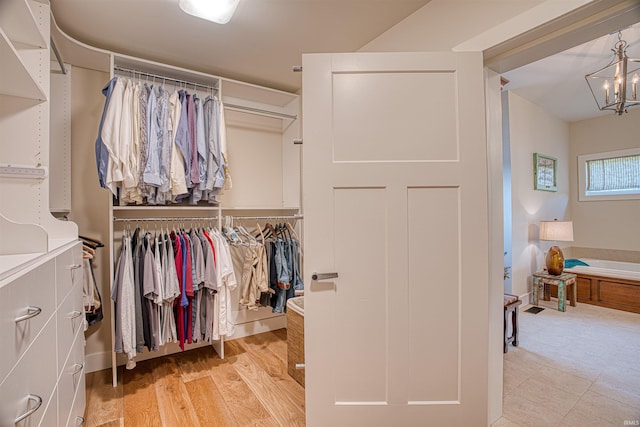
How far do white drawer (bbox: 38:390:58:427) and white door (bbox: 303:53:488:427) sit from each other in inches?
39.2

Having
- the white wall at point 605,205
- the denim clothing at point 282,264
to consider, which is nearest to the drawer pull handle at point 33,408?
the denim clothing at point 282,264

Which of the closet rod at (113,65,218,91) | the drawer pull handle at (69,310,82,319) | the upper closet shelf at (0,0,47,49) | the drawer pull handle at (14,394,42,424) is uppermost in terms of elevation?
the closet rod at (113,65,218,91)

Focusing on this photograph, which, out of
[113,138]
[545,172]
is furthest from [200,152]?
[545,172]

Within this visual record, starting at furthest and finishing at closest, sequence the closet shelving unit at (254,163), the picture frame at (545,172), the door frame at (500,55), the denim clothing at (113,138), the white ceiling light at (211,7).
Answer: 1. the picture frame at (545,172)
2. the closet shelving unit at (254,163)
3. the denim clothing at (113,138)
4. the white ceiling light at (211,7)
5. the door frame at (500,55)

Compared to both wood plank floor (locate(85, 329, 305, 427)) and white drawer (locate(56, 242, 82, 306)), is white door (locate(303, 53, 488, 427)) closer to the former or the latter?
wood plank floor (locate(85, 329, 305, 427))

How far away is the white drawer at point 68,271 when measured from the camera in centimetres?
112

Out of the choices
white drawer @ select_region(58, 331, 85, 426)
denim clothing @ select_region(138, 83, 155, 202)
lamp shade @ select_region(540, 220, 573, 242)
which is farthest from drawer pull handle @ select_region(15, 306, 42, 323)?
lamp shade @ select_region(540, 220, 573, 242)

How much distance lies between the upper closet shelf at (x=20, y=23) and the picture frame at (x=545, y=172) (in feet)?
16.9

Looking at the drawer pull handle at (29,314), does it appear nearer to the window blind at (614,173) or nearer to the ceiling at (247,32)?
the ceiling at (247,32)

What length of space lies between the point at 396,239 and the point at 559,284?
3.46 m

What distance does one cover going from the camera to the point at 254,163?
3.06 m

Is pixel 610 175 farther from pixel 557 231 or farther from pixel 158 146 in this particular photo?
pixel 158 146

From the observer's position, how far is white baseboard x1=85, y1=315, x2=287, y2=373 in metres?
2.27

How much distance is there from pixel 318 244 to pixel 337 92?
31.2 inches
